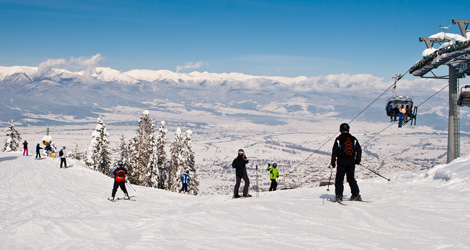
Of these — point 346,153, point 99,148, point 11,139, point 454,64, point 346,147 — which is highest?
point 454,64

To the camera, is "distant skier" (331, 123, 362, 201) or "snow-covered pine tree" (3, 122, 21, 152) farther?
"snow-covered pine tree" (3, 122, 21, 152)

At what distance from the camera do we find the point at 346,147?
9961 mm

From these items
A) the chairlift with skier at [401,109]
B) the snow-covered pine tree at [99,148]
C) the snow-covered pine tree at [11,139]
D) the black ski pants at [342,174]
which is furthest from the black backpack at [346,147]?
the snow-covered pine tree at [11,139]

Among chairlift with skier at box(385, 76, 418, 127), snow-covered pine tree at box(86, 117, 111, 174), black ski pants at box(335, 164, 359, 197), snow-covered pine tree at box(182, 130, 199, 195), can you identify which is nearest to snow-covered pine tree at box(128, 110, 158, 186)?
snow-covered pine tree at box(182, 130, 199, 195)

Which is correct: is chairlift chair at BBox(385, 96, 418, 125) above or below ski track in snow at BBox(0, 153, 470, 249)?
above

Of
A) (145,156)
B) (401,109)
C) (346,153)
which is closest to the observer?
(346,153)

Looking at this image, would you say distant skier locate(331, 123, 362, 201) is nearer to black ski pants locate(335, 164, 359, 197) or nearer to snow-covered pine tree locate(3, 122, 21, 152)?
black ski pants locate(335, 164, 359, 197)

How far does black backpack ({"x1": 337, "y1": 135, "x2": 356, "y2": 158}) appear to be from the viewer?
9922 mm

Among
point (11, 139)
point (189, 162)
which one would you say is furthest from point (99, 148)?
point (11, 139)

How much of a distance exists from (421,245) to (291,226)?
267 centimetres

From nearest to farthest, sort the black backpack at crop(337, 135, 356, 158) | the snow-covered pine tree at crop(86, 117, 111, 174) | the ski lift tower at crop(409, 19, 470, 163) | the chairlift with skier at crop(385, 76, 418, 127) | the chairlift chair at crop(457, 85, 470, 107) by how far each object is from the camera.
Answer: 1. the black backpack at crop(337, 135, 356, 158)
2. the ski lift tower at crop(409, 19, 470, 163)
3. the chairlift chair at crop(457, 85, 470, 107)
4. the chairlift with skier at crop(385, 76, 418, 127)
5. the snow-covered pine tree at crop(86, 117, 111, 174)

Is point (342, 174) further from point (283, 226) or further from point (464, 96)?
point (464, 96)

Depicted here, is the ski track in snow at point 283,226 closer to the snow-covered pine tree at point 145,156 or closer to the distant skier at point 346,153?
the distant skier at point 346,153

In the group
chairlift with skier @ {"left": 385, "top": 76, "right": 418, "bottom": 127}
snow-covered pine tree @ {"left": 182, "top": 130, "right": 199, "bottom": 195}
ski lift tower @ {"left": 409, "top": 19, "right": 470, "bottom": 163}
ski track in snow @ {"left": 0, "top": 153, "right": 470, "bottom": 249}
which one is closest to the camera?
ski track in snow @ {"left": 0, "top": 153, "right": 470, "bottom": 249}
